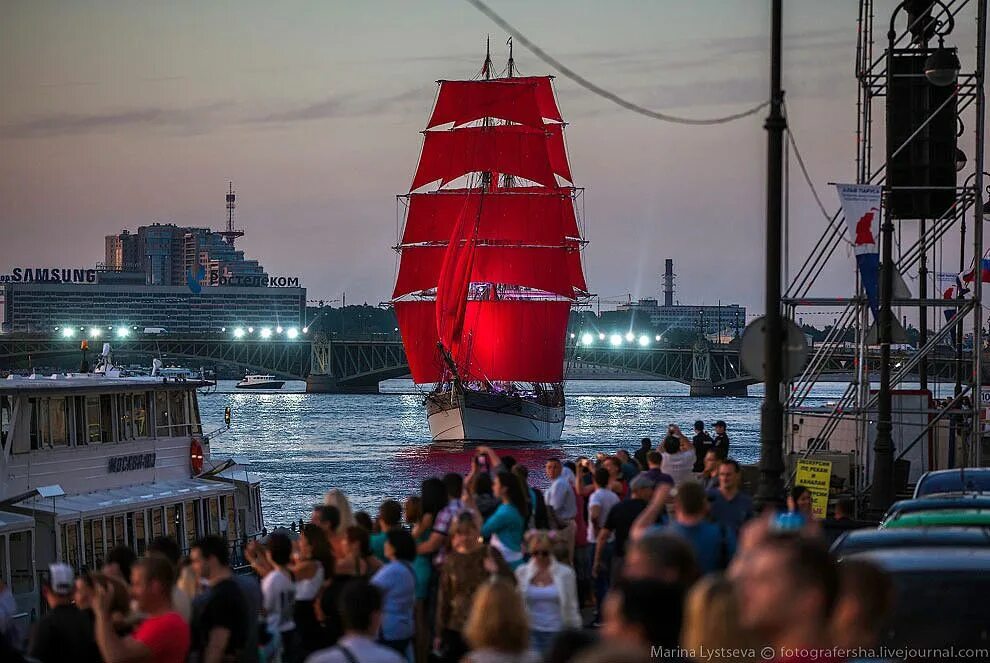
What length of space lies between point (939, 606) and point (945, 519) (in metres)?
3.52

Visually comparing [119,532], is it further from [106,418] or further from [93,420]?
[106,418]

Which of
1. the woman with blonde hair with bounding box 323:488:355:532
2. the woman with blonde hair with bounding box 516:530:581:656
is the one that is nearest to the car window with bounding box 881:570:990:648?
the woman with blonde hair with bounding box 516:530:581:656

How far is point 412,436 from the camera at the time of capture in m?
97.3

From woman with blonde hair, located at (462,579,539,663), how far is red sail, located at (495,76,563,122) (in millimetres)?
87353

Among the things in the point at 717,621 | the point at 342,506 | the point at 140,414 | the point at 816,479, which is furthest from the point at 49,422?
the point at 717,621

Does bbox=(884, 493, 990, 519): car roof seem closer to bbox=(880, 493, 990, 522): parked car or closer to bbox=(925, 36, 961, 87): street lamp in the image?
bbox=(880, 493, 990, 522): parked car

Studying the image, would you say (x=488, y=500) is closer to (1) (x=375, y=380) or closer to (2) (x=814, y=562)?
(2) (x=814, y=562)

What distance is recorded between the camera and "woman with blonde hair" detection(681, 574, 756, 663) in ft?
16.8

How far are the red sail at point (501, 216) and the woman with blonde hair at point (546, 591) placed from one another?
Result: 260ft

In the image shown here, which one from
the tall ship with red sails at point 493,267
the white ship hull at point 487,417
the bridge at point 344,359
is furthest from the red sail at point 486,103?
the bridge at point 344,359

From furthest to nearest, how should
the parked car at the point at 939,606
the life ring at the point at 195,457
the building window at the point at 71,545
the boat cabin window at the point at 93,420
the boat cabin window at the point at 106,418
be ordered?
the life ring at the point at 195,457
the boat cabin window at the point at 106,418
the boat cabin window at the point at 93,420
the building window at the point at 71,545
the parked car at the point at 939,606

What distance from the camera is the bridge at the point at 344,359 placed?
15038 centimetres

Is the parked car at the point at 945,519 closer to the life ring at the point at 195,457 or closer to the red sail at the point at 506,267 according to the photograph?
the life ring at the point at 195,457

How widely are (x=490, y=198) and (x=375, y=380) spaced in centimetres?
7428
